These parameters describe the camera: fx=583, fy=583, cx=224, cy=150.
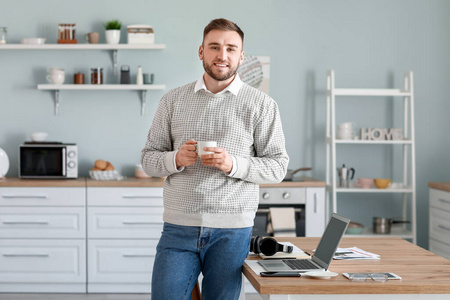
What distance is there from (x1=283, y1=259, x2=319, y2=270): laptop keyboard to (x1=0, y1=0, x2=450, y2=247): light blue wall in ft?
9.26

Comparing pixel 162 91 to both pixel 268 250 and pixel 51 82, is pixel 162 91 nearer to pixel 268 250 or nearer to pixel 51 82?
pixel 51 82

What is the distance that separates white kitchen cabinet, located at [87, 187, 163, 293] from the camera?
4156 millimetres

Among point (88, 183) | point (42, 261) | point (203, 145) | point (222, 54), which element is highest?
point (222, 54)

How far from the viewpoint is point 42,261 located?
13.6 ft

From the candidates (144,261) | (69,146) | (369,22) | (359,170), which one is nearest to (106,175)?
(69,146)

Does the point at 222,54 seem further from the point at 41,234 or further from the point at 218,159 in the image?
the point at 41,234

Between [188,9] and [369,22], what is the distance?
1.48 meters

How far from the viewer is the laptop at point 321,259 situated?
6.07ft

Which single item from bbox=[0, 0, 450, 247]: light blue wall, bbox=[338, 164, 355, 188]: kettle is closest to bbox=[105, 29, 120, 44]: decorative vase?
bbox=[0, 0, 450, 247]: light blue wall

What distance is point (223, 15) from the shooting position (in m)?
4.69

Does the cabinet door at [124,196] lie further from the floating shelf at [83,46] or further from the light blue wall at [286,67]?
the floating shelf at [83,46]

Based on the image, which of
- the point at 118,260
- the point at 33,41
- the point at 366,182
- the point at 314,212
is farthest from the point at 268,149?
the point at 33,41

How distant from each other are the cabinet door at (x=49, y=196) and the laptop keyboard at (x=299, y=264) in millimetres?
2488

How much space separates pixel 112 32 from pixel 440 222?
283 centimetres
